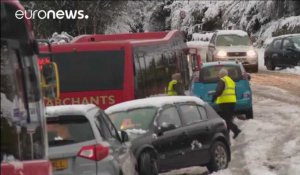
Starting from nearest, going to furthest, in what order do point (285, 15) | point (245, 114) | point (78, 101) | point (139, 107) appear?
point (139, 107)
point (78, 101)
point (245, 114)
point (285, 15)

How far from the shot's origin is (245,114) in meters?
20.8

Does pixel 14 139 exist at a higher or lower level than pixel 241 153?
higher

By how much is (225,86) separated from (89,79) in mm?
3176

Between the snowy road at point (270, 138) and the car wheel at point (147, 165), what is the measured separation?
1.58 meters

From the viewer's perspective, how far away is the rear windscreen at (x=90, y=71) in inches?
672

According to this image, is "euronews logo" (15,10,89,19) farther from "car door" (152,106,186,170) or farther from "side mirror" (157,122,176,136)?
"side mirror" (157,122,176,136)

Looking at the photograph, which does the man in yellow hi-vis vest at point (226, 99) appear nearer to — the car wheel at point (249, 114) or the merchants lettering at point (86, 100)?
the merchants lettering at point (86, 100)

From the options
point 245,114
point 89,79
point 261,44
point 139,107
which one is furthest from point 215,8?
point 139,107

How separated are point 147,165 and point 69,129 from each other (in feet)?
8.75

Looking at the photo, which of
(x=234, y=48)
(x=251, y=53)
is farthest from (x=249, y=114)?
(x=251, y=53)

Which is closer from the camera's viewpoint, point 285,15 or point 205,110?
point 205,110

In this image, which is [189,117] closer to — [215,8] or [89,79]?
[89,79]

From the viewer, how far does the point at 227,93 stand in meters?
17.8

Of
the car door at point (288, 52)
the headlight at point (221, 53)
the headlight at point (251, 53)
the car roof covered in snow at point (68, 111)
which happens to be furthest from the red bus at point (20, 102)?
the car door at point (288, 52)
